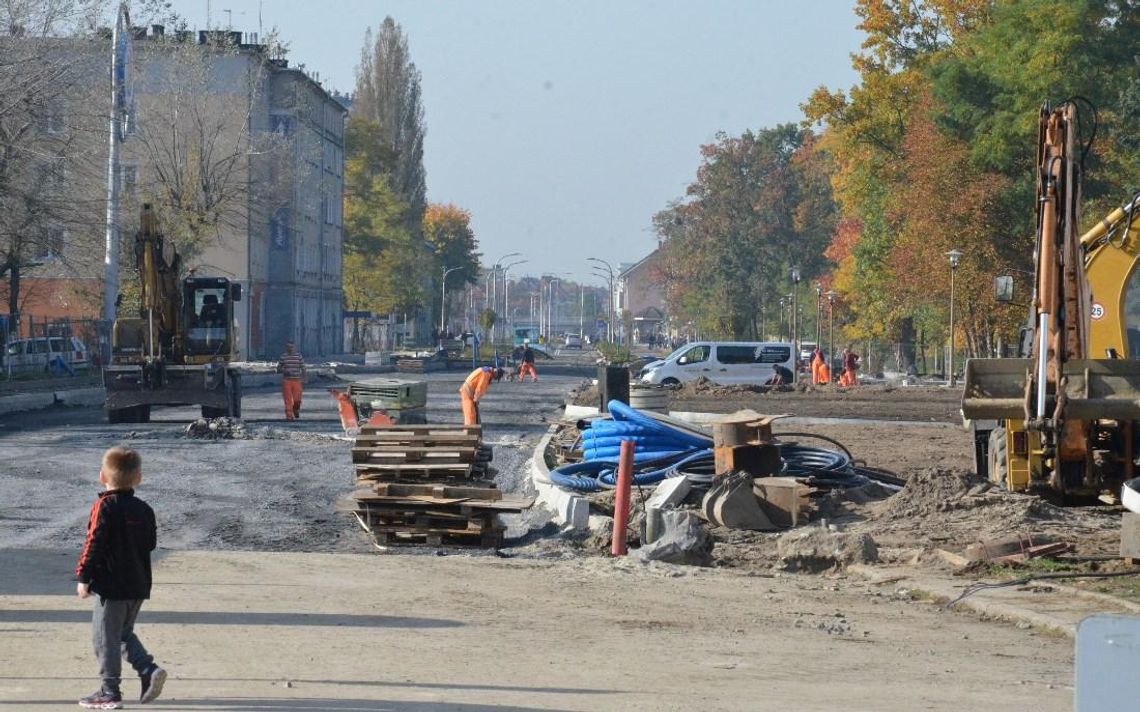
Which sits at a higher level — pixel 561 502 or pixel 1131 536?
pixel 1131 536

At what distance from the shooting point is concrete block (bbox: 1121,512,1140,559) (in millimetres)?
13359

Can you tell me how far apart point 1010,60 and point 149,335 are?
108ft

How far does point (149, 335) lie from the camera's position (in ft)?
114

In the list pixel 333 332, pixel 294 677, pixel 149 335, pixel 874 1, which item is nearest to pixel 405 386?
pixel 149 335

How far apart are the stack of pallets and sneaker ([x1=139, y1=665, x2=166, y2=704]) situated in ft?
26.0

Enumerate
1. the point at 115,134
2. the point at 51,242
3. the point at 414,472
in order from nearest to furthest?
the point at 414,472 → the point at 51,242 → the point at 115,134

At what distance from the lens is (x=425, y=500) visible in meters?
15.9

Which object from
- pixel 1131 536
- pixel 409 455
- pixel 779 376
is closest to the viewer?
pixel 1131 536

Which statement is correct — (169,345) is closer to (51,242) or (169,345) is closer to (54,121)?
(51,242)

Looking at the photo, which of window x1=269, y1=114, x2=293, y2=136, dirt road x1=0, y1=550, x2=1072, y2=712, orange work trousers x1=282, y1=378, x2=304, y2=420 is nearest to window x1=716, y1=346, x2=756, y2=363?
orange work trousers x1=282, y1=378, x2=304, y2=420

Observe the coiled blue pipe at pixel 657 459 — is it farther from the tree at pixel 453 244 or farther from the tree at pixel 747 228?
the tree at pixel 453 244

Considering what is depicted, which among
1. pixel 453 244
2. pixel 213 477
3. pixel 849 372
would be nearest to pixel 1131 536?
pixel 213 477

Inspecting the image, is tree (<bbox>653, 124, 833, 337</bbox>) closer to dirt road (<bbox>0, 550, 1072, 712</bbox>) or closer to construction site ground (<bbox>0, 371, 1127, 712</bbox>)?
construction site ground (<bbox>0, 371, 1127, 712</bbox>)

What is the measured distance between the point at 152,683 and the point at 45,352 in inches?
2066
